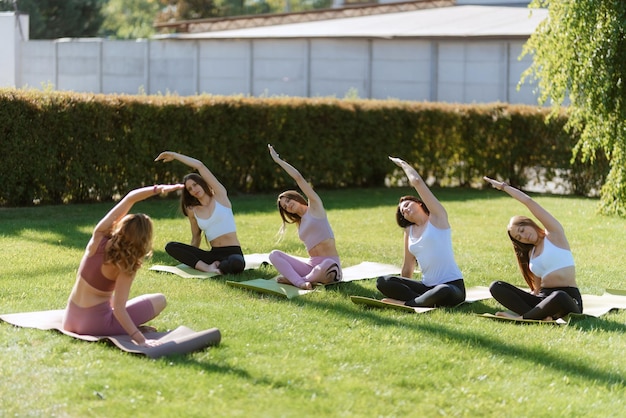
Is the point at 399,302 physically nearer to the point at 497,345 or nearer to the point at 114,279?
the point at 497,345

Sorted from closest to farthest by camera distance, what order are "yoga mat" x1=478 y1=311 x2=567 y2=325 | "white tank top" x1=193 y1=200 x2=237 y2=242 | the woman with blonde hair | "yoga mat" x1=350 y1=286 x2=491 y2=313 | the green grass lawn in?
the green grass lawn < "yoga mat" x1=478 y1=311 x2=567 y2=325 < the woman with blonde hair < "yoga mat" x1=350 y1=286 x2=491 y2=313 < "white tank top" x1=193 y1=200 x2=237 y2=242

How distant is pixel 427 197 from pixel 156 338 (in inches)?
105

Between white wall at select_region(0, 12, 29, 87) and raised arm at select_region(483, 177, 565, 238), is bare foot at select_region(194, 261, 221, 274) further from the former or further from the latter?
white wall at select_region(0, 12, 29, 87)

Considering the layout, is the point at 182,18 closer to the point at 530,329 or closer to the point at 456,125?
the point at 456,125

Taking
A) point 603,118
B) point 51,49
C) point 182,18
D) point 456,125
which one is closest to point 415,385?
point 603,118

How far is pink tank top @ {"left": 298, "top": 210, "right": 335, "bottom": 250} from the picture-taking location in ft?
29.8

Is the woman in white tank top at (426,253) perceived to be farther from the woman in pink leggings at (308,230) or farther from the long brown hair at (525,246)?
the woman in pink leggings at (308,230)

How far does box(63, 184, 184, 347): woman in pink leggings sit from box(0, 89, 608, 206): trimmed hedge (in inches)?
296

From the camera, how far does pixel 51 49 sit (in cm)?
3256

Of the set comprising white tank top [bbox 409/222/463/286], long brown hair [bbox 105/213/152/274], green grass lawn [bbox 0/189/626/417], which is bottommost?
green grass lawn [bbox 0/189/626/417]

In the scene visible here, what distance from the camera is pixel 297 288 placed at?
28.2 feet

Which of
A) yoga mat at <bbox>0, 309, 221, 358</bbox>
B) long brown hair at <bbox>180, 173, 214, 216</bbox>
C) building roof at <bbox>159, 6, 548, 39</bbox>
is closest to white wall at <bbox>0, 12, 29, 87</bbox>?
building roof at <bbox>159, 6, 548, 39</bbox>

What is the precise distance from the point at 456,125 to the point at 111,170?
22.4 ft

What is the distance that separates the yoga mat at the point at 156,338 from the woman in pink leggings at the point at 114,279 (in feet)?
0.27
